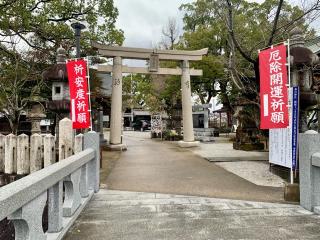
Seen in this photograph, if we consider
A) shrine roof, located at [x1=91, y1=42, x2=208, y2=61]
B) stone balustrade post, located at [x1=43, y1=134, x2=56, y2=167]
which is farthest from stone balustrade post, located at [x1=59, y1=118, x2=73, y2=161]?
shrine roof, located at [x1=91, y1=42, x2=208, y2=61]

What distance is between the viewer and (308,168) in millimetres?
5594

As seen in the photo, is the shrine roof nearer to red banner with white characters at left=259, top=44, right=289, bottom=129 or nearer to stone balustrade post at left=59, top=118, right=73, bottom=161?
stone balustrade post at left=59, top=118, right=73, bottom=161

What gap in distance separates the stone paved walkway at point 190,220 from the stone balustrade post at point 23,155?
2.73 meters

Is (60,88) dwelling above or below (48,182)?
above

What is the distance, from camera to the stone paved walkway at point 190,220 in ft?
14.5

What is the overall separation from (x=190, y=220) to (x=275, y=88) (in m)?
3.27

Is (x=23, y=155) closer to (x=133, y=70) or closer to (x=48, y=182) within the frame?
(x=48, y=182)

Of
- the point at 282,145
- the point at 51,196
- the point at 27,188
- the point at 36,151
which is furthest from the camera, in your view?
the point at 36,151

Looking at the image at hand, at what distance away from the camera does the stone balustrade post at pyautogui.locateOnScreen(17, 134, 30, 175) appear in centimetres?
817

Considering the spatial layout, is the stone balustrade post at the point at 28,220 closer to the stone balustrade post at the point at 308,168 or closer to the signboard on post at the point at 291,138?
the stone balustrade post at the point at 308,168

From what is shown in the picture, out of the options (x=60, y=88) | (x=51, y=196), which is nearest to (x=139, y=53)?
(x=60, y=88)

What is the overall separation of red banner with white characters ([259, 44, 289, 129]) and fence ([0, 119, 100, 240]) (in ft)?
11.8

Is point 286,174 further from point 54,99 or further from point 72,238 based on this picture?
point 54,99

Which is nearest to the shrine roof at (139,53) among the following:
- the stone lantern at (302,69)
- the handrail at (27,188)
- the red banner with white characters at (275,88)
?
the stone lantern at (302,69)
